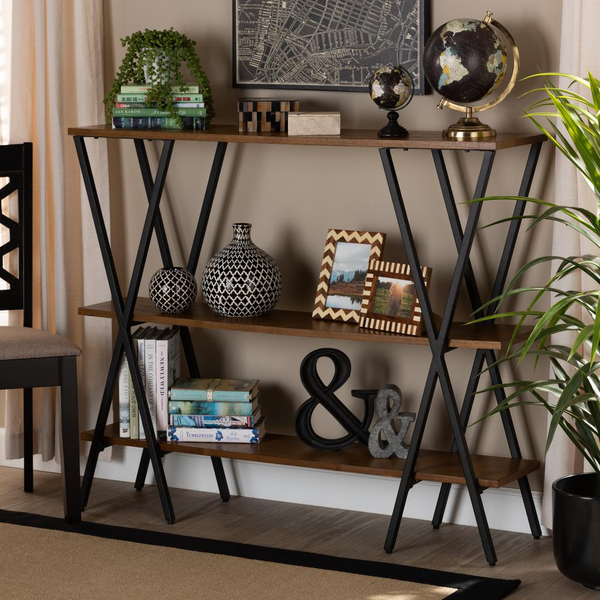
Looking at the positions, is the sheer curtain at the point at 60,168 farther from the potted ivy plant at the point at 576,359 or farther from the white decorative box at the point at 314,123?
the potted ivy plant at the point at 576,359

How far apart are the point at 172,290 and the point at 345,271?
19.1 inches

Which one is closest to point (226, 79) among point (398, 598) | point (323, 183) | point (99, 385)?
point (323, 183)

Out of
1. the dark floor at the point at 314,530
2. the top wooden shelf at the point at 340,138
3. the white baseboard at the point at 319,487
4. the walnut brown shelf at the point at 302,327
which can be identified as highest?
the top wooden shelf at the point at 340,138

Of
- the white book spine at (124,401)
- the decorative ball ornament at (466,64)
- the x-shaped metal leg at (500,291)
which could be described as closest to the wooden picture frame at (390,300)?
the x-shaped metal leg at (500,291)

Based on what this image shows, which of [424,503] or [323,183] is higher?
[323,183]

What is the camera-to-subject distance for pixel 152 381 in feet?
10.7

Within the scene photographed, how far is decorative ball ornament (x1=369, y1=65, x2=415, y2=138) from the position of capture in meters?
2.82

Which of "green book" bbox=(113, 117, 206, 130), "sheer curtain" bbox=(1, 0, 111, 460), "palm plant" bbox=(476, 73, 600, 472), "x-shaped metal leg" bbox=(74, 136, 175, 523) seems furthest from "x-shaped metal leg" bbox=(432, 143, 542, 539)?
"sheer curtain" bbox=(1, 0, 111, 460)

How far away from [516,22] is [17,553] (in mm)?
1868

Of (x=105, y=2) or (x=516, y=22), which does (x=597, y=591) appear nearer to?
(x=516, y=22)

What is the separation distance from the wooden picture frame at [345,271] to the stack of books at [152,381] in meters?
0.48

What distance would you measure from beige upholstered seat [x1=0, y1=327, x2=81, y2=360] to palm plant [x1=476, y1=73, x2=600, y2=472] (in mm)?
1141

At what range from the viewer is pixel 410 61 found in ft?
9.85

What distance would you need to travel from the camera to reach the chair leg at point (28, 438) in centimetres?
340
